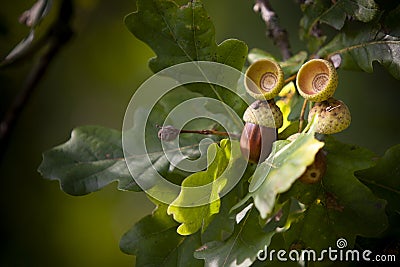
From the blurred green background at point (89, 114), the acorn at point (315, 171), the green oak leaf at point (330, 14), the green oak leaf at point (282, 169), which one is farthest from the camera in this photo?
the blurred green background at point (89, 114)

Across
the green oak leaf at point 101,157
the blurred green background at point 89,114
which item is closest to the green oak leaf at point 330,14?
the green oak leaf at point 101,157

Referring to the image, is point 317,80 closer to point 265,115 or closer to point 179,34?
point 265,115

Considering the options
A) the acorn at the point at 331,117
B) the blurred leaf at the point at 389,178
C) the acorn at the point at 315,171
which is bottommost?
the blurred leaf at the point at 389,178

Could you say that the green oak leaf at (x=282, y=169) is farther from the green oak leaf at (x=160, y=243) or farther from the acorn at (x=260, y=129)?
the green oak leaf at (x=160, y=243)

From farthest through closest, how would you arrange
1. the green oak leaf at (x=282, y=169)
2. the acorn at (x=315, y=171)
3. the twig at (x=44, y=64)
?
the twig at (x=44, y=64)
the acorn at (x=315, y=171)
the green oak leaf at (x=282, y=169)

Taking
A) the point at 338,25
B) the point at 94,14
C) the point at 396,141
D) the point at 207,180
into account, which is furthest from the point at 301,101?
the point at 94,14

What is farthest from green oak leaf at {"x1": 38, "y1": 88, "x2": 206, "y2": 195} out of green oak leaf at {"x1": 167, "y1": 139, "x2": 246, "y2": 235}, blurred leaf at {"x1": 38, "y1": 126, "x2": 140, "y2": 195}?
green oak leaf at {"x1": 167, "y1": 139, "x2": 246, "y2": 235}

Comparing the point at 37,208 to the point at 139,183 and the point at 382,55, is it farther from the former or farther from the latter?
the point at 382,55

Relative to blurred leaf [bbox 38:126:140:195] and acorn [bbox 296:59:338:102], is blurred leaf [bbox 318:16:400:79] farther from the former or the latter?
blurred leaf [bbox 38:126:140:195]
